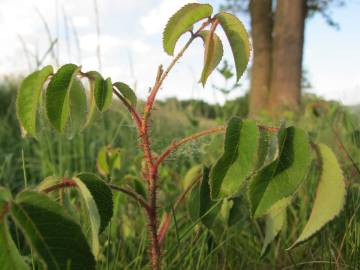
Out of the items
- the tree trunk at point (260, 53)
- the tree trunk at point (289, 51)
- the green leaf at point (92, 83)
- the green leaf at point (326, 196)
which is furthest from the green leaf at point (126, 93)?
the tree trunk at point (260, 53)

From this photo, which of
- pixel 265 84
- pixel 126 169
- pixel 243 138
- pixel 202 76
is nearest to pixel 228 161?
pixel 243 138

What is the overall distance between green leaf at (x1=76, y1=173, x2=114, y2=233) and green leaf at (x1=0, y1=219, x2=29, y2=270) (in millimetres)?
154

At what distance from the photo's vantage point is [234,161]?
732 millimetres

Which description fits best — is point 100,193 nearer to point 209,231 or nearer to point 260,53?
point 209,231

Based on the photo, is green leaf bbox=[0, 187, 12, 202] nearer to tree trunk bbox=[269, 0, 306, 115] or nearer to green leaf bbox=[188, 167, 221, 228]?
green leaf bbox=[188, 167, 221, 228]

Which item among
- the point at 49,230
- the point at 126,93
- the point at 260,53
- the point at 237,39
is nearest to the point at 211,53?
the point at 237,39

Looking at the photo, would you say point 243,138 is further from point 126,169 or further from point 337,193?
point 126,169

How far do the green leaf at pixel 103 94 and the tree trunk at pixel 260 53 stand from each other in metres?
6.82

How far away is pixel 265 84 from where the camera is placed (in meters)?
7.62

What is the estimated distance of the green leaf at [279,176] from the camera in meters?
0.72

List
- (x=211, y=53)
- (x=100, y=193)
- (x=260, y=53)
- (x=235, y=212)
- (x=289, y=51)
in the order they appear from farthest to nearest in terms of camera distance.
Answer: (x=260, y=53) < (x=289, y=51) < (x=235, y=212) < (x=211, y=53) < (x=100, y=193)

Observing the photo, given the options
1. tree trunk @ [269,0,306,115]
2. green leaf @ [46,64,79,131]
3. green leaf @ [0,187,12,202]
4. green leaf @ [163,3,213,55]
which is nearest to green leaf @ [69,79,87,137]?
green leaf @ [46,64,79,131]

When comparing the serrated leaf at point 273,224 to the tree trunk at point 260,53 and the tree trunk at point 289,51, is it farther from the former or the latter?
the tree trunk at point 260,53

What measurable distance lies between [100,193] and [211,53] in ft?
0.94
